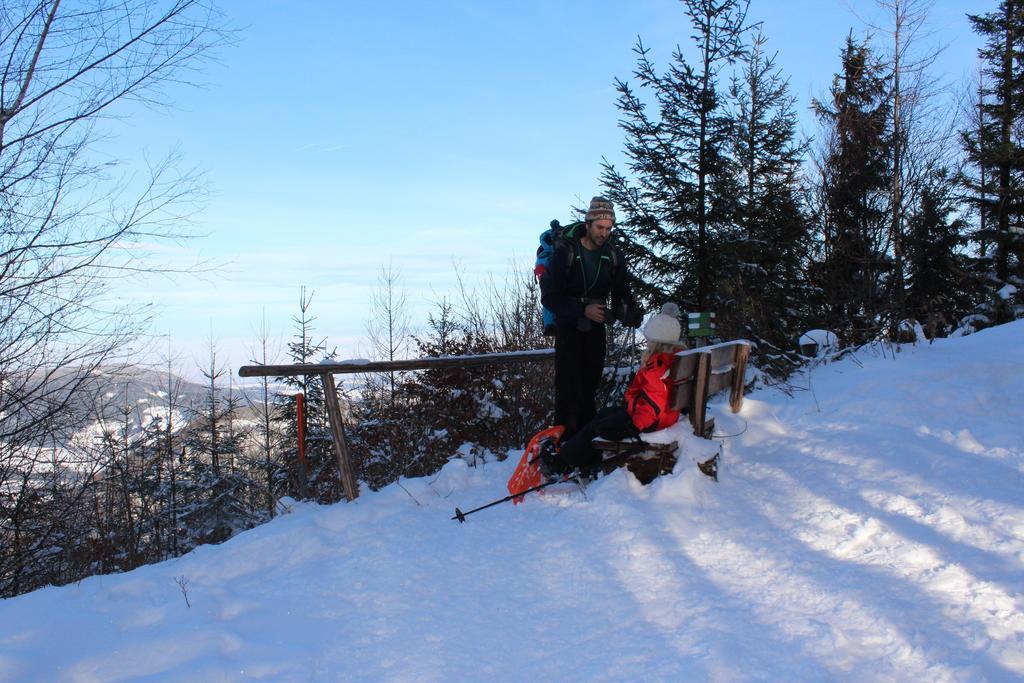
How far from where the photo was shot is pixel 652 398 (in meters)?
4.26

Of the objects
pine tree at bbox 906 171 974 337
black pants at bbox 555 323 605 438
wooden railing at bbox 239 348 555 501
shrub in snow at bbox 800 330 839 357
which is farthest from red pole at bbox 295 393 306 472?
pine tree at bbox 906 171 974 337

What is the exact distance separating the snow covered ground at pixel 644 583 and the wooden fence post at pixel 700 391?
39 centimetres

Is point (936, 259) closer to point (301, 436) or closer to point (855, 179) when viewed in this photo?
point (855, 179)

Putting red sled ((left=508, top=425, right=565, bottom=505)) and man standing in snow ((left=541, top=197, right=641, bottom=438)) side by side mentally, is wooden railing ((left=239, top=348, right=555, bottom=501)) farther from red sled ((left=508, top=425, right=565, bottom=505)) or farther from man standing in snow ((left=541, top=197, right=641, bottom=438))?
red sled ((left=508, top=425, right=565, bottom=505))

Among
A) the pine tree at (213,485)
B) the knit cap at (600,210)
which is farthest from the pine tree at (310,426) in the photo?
the knit cap at (600,210)

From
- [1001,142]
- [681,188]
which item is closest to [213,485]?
[681,188]

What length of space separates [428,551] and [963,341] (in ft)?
18.7

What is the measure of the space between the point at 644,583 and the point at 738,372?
2.57 metres

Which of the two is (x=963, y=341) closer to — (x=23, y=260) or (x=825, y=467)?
(x=825, y=467)

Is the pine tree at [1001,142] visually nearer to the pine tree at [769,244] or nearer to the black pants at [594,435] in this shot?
the pine tree at [769,244]

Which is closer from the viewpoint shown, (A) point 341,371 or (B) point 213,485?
(A) point 341,371

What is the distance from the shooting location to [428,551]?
13.9 feet

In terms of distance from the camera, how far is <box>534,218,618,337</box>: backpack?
4.90 meters

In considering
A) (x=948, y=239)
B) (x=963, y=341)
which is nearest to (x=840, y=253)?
(x=948, y=239)
